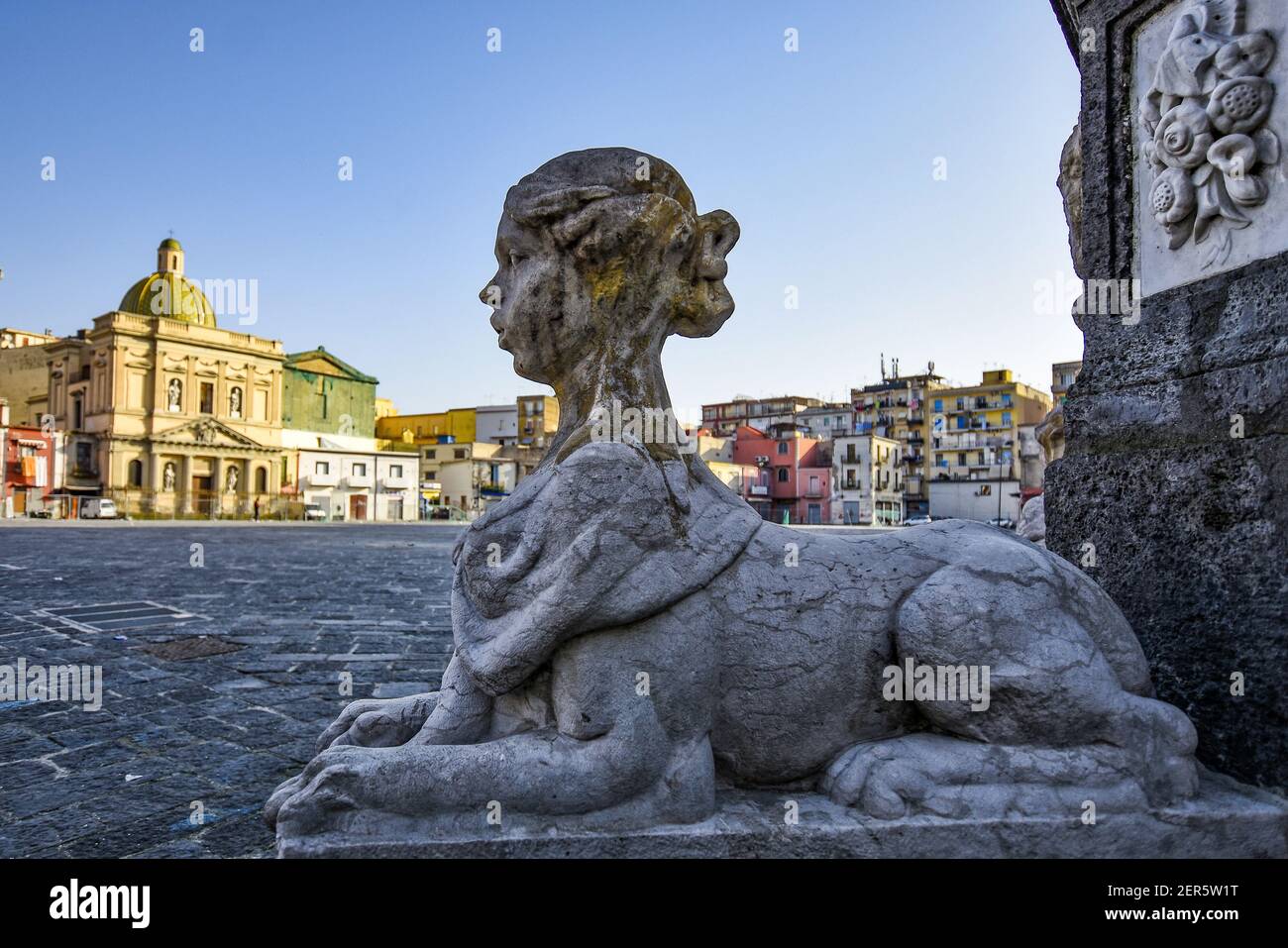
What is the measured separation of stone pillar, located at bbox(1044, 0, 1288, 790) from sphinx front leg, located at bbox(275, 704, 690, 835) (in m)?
1.50

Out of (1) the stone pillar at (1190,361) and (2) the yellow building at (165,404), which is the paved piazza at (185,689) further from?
(2) the yellow building at (165,404)

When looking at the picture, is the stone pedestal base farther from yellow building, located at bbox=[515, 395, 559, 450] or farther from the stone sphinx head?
yellow building, located at bbox=[515, 395, 559, 450]

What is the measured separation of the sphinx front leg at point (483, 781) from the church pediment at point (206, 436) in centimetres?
4513

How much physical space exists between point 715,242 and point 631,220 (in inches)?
11.8

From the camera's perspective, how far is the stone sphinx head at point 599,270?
2.09 metres

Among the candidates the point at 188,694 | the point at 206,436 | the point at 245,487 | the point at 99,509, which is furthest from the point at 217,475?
the point at 188,694

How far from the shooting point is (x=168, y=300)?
4694cm

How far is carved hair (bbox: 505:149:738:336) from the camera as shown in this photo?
2.07 metres

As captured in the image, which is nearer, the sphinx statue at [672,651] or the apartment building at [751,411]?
the sphinx statue at [672,651]

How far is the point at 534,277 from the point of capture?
2.14 metres

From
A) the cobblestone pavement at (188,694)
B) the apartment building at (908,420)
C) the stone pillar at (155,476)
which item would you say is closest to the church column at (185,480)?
the stone pillar at (155,476)

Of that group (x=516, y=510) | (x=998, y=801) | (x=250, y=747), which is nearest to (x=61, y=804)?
(x=250, y=747)

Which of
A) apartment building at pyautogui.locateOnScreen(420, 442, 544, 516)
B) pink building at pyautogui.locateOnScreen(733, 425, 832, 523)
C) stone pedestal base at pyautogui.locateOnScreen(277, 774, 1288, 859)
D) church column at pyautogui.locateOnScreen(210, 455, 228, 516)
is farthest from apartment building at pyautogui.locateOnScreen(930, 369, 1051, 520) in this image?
stone pedestal base at pyautogui.locateOnScreen(277, 774, 1288, 859)
